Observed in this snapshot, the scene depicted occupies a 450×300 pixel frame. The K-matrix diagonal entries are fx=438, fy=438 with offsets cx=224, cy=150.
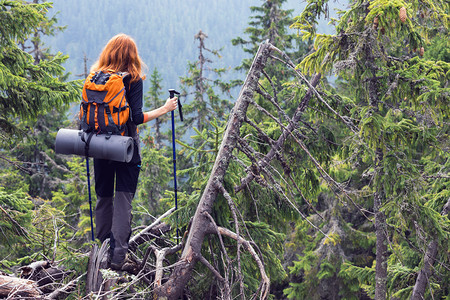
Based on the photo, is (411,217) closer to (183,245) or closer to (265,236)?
(265,236)

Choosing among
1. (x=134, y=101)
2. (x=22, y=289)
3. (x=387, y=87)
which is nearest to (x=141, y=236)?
(x=22, y=289)

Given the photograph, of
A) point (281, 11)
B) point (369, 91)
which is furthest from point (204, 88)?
point (369, 91)

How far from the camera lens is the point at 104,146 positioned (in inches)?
154

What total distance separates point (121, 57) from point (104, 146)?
89 cm

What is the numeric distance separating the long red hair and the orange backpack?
15 cm

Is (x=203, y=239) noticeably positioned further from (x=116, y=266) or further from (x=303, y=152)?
(x=303, y=152)

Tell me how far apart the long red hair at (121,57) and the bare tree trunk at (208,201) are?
1.05 m

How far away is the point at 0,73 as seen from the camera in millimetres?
6574

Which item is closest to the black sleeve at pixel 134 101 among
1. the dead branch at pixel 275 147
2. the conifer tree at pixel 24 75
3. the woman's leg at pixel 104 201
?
the woman's leg at pixel 104 201

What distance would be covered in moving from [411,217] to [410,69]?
2344mm

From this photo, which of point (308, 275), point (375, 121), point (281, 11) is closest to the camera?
point (375, 121)

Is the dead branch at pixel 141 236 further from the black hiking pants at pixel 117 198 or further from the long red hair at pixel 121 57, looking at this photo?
the long red hair at pixel 121 57

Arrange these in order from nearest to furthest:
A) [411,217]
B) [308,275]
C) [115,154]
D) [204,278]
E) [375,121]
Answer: [115,154], [204,278], [375,121], [411,217], [308,275]

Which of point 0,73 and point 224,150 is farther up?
point 0,73
